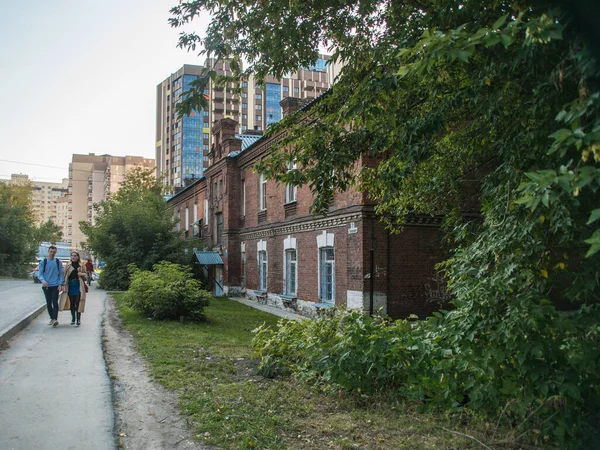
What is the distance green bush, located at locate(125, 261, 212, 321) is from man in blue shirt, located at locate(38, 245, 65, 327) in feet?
7.38

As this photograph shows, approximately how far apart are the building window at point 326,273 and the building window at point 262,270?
590 cm

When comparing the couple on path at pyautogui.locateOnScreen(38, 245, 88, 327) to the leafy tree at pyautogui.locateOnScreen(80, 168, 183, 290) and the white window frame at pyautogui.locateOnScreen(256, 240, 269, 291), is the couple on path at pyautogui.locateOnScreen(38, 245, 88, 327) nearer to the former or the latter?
the white window frame at pyautogui.locateOnScreen(256, 240, 269, 291)

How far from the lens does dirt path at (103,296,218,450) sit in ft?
15.2

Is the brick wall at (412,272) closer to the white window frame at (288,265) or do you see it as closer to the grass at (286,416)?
the white window frame at (288,265)

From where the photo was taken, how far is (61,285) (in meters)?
11.3

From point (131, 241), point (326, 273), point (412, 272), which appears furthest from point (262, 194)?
point (412, 272)

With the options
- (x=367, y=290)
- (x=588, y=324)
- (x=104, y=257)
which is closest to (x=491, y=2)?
(x=588, y=324)

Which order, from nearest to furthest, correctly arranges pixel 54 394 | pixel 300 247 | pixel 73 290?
pixel 54 394 → pixel 73 290 → pixel 300 247

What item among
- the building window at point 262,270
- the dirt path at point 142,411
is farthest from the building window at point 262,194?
the dirt path at point 142,411

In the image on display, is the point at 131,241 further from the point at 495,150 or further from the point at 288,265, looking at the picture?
the point at 495,150

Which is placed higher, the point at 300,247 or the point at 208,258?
the point at 300,247

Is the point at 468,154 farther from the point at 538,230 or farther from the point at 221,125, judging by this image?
the point at 221,125

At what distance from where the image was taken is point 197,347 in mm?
9438

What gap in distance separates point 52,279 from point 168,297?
2.82 metres
